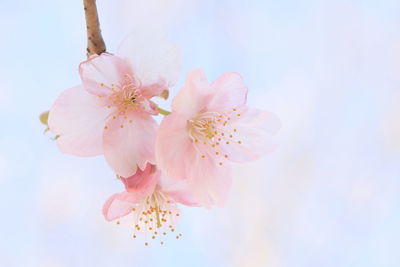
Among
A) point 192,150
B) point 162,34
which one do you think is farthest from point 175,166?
point 162,34

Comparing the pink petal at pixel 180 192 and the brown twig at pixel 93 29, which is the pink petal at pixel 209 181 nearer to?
the pink petal at pixel 180 192

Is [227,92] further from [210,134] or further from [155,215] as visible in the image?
[155,215]

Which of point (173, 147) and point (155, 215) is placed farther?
point (155, 215)

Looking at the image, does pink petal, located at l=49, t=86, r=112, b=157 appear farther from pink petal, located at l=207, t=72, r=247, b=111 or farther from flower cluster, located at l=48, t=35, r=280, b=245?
pink petal, located at l=207, t=72, r=247, b=111

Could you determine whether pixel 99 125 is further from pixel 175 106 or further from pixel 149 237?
pixel 149 237

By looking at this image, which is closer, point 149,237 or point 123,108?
point 123,108

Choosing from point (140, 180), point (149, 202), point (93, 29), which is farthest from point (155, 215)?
point (93, 29)

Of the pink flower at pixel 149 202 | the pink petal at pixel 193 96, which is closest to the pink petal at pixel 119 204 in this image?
the pink flower at pixel 149 202
